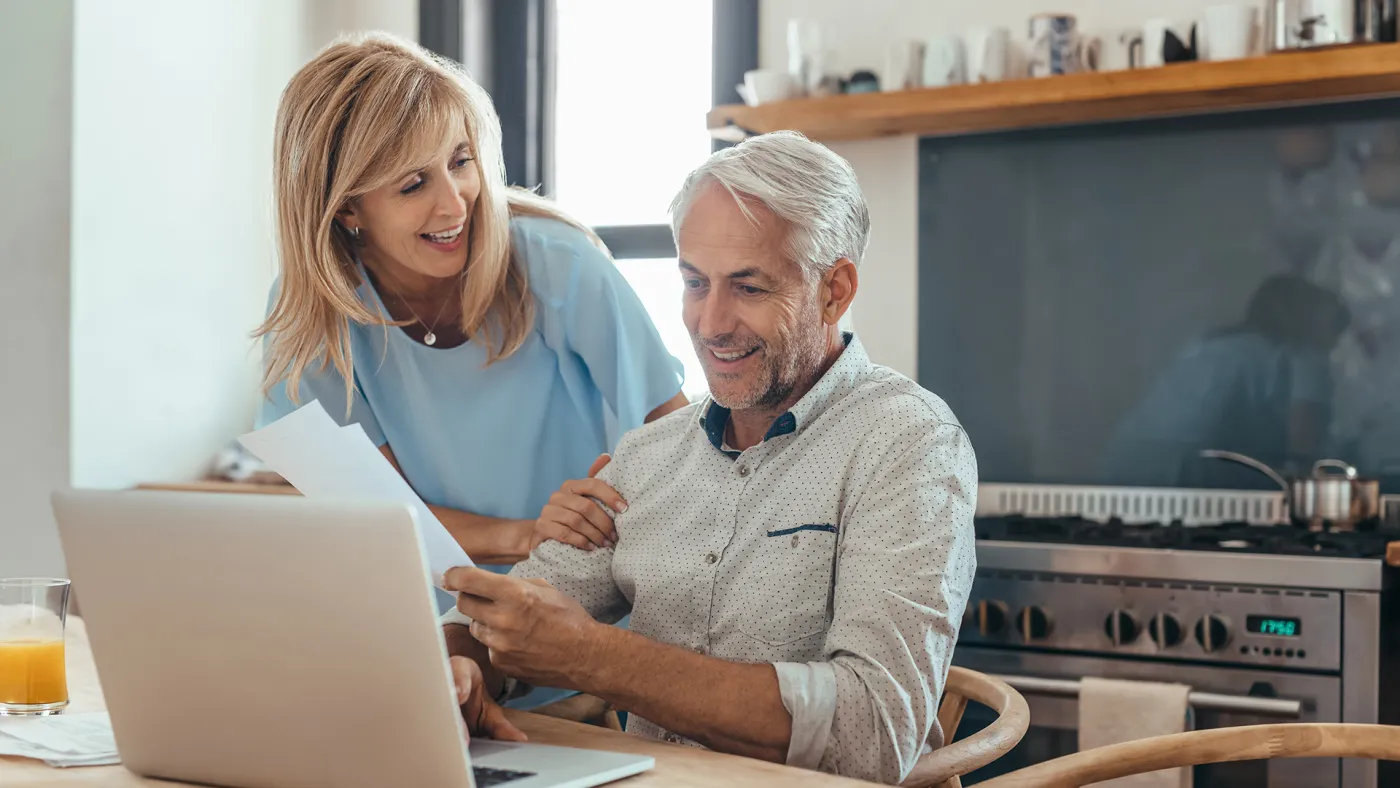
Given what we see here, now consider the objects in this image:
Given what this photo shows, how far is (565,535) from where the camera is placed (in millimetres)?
1498

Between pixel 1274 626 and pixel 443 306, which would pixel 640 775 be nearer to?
pixel 443 306

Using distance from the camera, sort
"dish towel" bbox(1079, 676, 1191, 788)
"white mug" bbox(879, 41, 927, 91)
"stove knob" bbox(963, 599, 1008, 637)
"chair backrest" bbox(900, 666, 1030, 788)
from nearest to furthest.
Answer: "chair backrest" bbox(900, 666, 1030, 788), "dish towel" bbox(1079, 676, 1191, 788), "stove knob" bbox(963, 599, 1008, 637), "white mug" bbox(879, 41, 927, 91)

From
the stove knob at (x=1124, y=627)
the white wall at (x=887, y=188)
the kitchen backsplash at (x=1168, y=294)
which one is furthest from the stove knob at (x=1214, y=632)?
the white wall at (x=887, y=188)

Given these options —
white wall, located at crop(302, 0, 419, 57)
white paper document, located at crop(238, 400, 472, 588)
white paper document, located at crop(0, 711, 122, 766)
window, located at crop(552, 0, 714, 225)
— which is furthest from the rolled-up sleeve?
white wall, located at crop(302, 0, 419, 57)

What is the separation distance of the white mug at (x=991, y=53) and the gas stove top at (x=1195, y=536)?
902mm

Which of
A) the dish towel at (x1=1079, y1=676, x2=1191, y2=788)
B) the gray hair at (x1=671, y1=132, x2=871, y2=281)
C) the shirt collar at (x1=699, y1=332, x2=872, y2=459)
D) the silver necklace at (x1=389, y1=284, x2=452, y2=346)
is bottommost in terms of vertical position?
the dish towel at (x1=1079, y1=676, x2=1191, y2=788)

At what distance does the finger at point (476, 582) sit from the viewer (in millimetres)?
1067

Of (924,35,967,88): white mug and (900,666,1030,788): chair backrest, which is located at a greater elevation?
(924,35,967,88): white mug

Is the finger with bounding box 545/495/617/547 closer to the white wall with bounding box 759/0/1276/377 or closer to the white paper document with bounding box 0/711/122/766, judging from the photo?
the white paper document with bounding box 0/711/122/766

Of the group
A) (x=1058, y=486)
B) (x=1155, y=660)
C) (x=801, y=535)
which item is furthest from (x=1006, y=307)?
(x=801, y=535)

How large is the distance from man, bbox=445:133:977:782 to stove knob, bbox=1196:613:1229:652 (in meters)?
1.05

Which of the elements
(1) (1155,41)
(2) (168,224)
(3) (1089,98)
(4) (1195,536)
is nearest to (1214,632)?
(4) (1195,536)

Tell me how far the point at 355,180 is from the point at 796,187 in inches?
24.2

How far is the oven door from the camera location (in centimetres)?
218
